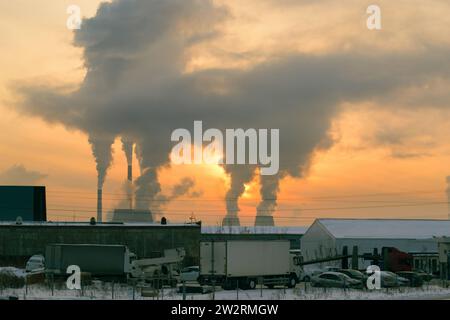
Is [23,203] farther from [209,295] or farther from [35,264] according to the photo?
[209,295]

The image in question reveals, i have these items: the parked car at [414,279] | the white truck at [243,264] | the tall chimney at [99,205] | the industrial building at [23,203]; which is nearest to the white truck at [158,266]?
the white truck at [243,264]

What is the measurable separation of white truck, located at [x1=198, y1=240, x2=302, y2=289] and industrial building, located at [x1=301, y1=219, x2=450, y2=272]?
26.2 meters

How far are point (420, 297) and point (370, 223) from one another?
173ft

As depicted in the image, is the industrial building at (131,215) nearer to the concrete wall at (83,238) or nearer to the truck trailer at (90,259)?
the concrete wall at (83,238)

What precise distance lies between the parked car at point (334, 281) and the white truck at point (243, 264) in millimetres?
3011

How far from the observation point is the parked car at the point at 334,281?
52156 mm

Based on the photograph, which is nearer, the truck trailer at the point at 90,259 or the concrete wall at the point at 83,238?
the truck trailer at the point at 90,259

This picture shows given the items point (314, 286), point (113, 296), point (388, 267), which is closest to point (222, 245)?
point (314, 286)

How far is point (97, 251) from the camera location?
57.7 metres

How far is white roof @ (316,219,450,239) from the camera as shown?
90062mm

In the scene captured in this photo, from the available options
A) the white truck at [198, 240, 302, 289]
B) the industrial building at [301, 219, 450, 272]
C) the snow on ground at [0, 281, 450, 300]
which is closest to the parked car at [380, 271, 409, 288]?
the snow on ground at [0, 281, 450, 300]

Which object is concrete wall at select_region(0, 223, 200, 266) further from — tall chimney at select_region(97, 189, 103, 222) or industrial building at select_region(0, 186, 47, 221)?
tall chimney at select_region(97, 189, 103, 222)
